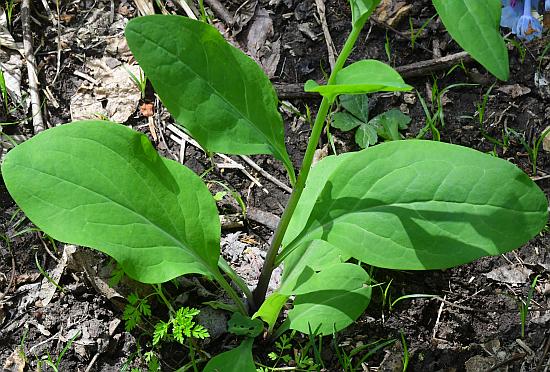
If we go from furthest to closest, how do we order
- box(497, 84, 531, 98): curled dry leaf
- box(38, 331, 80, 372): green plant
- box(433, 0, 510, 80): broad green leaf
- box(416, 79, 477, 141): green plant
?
box(497, 84, 531, 98): curled dry leaf
box(416, 79, 477, 141): green plant
box(38, 331, 80, 372): green plant
box(433, 0, 510, 80): broad green leaf

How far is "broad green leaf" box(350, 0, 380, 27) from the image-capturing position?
4.48ft

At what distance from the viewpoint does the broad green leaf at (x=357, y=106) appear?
7.98ft

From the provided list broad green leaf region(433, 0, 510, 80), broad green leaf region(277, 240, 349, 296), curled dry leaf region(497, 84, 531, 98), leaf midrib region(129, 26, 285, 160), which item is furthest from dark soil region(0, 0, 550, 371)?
broad green leaf region(433, 0, 510, 80)

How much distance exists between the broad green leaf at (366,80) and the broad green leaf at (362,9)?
0.11m

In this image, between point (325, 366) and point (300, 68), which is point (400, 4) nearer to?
point (300, 68)

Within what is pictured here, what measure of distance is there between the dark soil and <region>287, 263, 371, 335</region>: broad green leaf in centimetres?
12

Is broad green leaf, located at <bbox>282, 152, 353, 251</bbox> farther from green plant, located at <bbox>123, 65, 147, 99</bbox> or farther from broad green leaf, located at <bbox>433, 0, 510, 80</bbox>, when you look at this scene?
green plant, located at <bbox>123, 65, 147, 99</bbox>

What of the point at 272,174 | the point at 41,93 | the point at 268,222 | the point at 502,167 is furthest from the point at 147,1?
the point at 502,167

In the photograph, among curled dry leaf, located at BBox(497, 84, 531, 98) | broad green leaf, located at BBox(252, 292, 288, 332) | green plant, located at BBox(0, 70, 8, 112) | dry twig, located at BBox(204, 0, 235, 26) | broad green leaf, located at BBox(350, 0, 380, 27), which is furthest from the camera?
dry twig, located at BBox(204, 0, 235, 26)

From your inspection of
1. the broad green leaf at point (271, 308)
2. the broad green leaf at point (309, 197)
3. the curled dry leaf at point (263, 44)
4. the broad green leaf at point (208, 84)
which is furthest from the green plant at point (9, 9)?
the broad green leaf at point (271, 308)

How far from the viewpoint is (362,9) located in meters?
1.40

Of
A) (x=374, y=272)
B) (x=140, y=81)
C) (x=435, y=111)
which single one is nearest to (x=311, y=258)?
(x=374, y=272)

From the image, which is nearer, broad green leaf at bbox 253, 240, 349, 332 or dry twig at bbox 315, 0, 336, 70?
broad green leaf at bbox 253, 240, 349, 332

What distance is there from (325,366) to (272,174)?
29.0 inches
